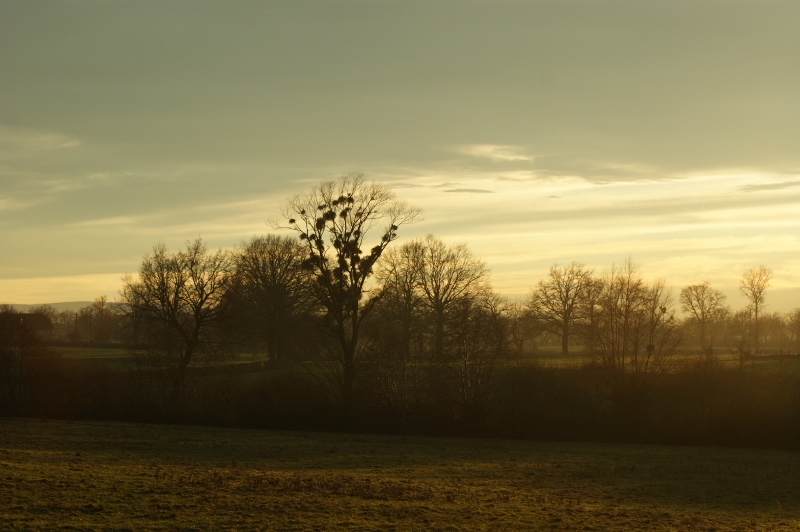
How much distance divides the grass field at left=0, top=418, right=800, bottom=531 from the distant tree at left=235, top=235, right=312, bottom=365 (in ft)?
113

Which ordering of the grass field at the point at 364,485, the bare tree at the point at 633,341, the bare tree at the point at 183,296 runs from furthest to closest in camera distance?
1. the bare tree at the point at 183,296
2. the bare tree at the point at 633,341
3. the grass field at the point at 364,485

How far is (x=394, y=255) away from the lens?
6794cm

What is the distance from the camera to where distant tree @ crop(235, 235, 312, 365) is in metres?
63.4

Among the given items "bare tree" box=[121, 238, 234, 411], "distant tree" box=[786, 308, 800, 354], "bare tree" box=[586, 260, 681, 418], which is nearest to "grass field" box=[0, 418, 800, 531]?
"bare tree" box=[586, 260, 681, 418]

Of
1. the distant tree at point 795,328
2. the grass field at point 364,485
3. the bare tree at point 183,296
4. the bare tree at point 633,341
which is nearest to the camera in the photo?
the grass field at point 364,485

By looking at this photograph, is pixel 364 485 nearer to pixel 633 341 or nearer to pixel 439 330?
pixel 633 341

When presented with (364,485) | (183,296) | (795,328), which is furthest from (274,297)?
(795,328)

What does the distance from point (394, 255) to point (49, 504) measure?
5593cm

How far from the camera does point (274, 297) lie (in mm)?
64250

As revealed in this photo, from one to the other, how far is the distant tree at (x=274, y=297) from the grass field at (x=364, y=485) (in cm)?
3432

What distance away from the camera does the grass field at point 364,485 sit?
41.7ft

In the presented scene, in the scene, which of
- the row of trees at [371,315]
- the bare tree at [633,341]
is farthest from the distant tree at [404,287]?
the bare tree at [633,341]

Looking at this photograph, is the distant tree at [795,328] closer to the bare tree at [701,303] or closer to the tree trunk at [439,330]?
the bare tree at [701,303]

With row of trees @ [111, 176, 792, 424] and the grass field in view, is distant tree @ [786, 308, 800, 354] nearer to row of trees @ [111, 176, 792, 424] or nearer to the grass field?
row of trees @ [111, 176, 792, 424]
